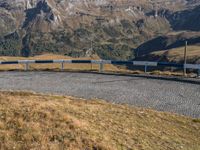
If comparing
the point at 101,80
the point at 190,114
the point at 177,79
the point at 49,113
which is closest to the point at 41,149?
the point at 49,113

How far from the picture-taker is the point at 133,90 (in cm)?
2223

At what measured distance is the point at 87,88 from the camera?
22734mm

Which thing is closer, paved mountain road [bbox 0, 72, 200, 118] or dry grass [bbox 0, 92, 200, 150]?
dry grass [bbox 0, 92, 200, 150]

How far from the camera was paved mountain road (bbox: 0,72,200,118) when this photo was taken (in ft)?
58.9

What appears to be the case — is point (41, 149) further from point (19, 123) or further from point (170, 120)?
point (170, 120)

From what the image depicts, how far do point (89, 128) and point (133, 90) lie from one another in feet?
35.4

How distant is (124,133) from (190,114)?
525 cm

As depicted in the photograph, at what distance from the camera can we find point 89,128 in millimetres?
11805

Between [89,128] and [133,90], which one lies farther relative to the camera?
[133,90]

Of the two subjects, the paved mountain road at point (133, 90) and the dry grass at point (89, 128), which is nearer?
the dry grass at point (89, 128)

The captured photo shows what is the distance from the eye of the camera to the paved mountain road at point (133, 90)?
17953 mm

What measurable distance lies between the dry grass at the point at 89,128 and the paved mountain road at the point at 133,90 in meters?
2.78

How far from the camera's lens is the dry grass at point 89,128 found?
10.7 meters

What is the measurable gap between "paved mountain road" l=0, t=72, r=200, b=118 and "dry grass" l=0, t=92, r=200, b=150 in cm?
278
